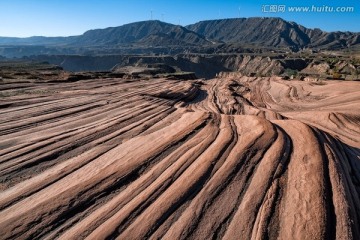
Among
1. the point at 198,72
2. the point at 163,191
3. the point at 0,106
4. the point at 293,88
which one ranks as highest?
the point at 163,191

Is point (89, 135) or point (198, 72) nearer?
point (89, 135)

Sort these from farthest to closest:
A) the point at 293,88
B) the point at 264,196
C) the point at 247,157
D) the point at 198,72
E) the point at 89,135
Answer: the point at 198,72 < the point at 293,88 < the point at 89,135 < the point at 247,157 < the point at 264,196

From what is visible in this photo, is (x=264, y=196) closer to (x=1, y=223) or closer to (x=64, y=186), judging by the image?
(x=64, y=186)

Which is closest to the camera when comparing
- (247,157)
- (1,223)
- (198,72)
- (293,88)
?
(1,223)

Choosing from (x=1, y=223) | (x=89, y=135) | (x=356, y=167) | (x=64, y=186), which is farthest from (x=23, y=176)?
(x=356, y=167)

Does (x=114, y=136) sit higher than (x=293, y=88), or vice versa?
(x=114, y=136)

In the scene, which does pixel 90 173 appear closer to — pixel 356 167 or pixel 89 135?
pixel 89 135
